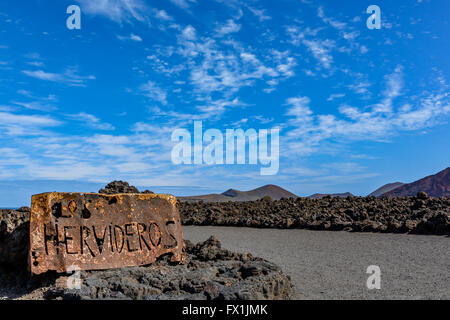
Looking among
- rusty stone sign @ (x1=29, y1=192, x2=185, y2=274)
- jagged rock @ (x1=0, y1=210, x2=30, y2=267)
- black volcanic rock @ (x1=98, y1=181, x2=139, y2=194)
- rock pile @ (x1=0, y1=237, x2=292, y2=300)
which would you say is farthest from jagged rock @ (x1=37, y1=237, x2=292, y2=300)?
black volcanic rock @ (x1=98, y1=181, x2=139, y2=194)

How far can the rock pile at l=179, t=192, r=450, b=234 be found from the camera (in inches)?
441

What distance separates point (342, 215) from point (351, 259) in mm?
5850

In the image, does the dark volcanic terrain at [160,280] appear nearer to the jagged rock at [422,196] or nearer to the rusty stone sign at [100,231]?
the rusty stone sign at [100,231]

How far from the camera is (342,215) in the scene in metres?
13.7

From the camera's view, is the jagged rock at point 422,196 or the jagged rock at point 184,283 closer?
the jagged rock at point 184,283

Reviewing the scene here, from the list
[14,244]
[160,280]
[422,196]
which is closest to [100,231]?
[160,280]

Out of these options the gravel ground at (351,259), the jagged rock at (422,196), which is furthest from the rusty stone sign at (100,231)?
the jagged rock at (422,196)

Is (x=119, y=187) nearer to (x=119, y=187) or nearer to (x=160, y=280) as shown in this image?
(x=119, y=187)

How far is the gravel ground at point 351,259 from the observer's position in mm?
5852

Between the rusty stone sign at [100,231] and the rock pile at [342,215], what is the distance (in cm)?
724

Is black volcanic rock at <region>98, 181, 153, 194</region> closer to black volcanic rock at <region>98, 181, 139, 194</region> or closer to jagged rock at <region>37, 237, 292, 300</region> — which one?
black volcanic rock at <region>98, 181, 139, 194</region>

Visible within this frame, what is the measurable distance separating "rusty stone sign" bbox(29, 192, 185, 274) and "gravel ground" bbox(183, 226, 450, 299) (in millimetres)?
2542
